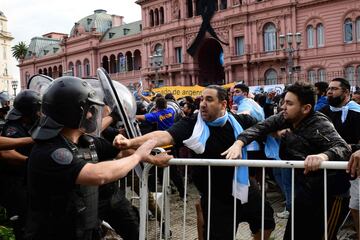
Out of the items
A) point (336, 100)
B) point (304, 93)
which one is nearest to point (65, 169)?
point (304, 93)

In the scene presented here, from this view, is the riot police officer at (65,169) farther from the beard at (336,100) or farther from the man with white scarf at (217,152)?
the beard at (336,100)

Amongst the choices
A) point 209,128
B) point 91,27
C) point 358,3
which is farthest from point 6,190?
point 91,27

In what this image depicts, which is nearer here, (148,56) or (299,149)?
(299,149)

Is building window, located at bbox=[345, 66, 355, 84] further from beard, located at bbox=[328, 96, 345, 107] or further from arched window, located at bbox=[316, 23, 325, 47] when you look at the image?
beard, located at bbox=[328, 96, 345, 107]

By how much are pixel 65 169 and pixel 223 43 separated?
3838cm

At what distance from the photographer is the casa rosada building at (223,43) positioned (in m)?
33.2

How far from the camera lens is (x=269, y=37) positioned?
A: 36.9m

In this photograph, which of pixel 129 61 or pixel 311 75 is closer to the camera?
pixel 311 75

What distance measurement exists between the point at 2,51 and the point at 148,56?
57318mm

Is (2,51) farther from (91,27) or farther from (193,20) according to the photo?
(193,20)

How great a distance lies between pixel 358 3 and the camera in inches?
1260

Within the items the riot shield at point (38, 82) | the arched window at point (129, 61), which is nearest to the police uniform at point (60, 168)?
the riot shield at point (38, 82)

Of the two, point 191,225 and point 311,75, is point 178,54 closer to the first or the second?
point 311,75

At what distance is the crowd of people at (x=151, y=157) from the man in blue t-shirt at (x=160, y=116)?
3.33m
